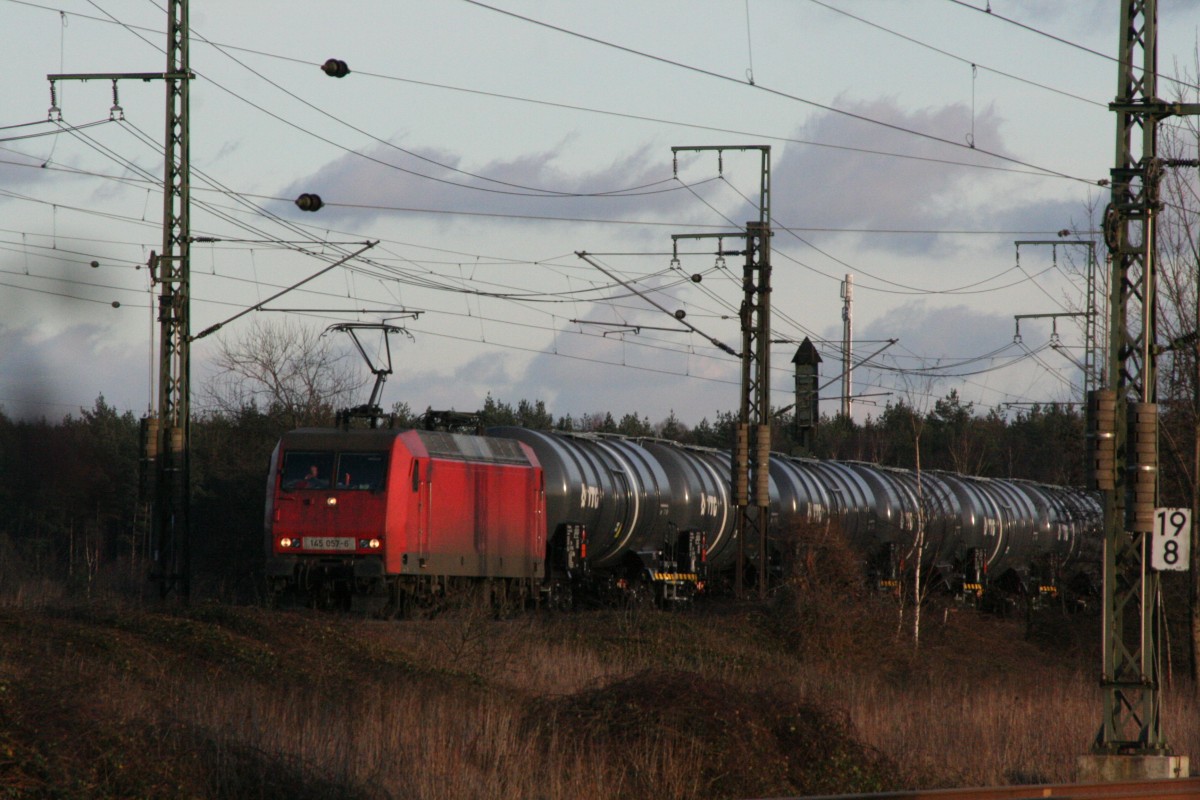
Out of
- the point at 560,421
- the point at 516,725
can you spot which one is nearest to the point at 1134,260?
→ the point at 516,725

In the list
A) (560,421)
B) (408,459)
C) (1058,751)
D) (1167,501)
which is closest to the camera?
(1058,751)

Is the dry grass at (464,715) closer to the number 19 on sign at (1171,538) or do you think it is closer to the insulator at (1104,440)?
the number 19 on sign at (1171,538)

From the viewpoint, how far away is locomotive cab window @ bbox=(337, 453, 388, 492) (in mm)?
23406

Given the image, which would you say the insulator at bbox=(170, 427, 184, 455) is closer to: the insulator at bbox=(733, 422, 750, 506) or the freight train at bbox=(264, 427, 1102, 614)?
the freight train at bbox=(264, 427, 1102, 614)

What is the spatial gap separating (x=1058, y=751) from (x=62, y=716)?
11.6 m

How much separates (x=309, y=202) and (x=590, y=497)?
7.94 m

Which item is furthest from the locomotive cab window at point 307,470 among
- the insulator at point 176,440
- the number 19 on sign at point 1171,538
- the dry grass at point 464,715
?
the number 19 on sign at point 1171,538

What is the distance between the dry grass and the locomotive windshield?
256cm

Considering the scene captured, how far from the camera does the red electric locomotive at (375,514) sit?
2331 centimetres

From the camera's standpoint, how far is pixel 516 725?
47.0ft

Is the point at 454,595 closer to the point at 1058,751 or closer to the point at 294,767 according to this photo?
the point at 1058,751

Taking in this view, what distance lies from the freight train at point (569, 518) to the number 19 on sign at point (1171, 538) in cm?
1208

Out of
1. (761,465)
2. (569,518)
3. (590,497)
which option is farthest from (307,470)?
(761,465)

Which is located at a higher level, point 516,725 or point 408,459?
point 408,459
